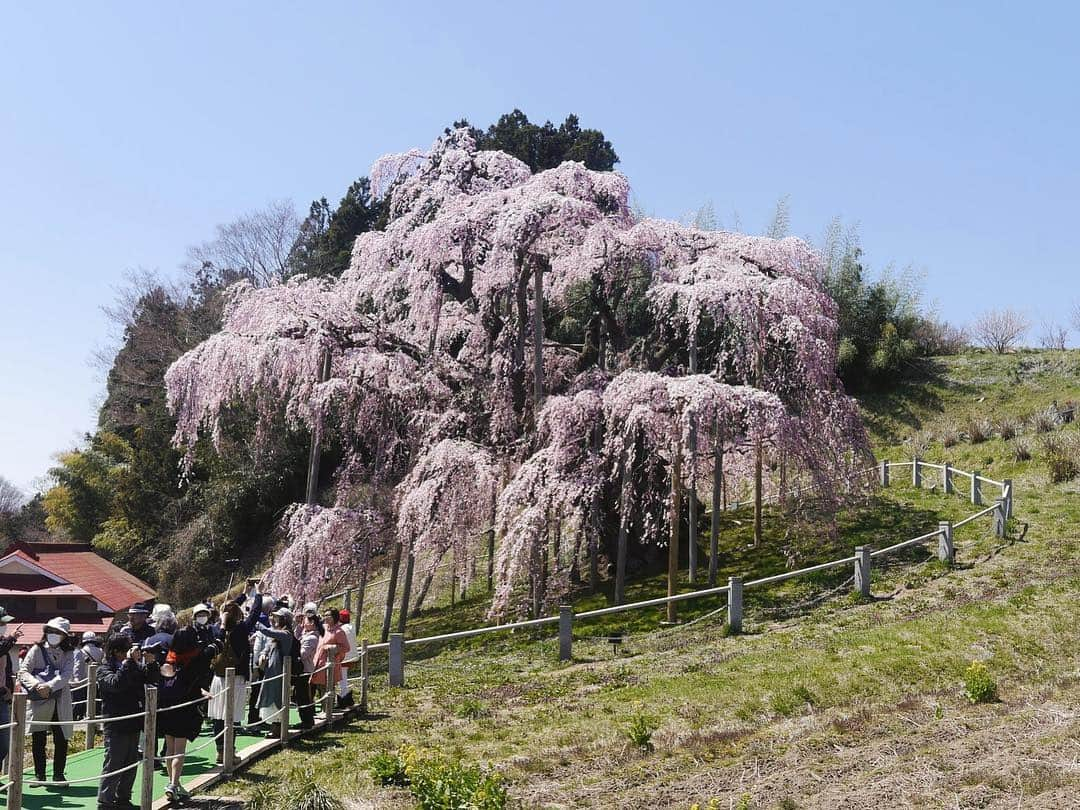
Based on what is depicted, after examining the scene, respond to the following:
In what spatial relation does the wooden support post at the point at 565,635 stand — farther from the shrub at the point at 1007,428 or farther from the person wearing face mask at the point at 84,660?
the shrub at the point at 1007,428

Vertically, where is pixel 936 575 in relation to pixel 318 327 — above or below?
below

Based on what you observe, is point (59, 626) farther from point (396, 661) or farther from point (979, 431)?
point (979, 431)

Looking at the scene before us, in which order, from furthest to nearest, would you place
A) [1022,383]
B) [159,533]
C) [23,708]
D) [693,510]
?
[159,533]
[1022,383]
[693,510]
[23,708]

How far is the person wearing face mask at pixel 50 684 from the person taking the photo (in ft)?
34.4

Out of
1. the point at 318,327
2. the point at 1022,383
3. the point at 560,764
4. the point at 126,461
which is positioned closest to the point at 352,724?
the point at 560,764

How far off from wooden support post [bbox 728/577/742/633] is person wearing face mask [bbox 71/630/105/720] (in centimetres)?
1021

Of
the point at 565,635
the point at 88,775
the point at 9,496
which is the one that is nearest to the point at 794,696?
the point at 565,635

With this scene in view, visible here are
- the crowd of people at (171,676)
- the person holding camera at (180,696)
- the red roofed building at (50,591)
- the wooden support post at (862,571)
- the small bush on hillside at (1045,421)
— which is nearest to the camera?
the crowd of people at (171,676)

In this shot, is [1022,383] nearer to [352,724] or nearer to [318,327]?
[318,327]

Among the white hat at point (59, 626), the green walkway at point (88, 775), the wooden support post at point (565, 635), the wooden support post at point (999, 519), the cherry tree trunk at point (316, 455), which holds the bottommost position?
the green walkway at point (88, 775)

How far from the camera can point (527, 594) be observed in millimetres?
22094

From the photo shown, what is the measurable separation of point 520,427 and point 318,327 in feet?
16.5

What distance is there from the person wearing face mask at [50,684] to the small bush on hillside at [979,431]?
30.3m

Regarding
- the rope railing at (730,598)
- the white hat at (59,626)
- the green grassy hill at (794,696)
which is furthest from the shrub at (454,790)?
the rope railing at (730,598)
